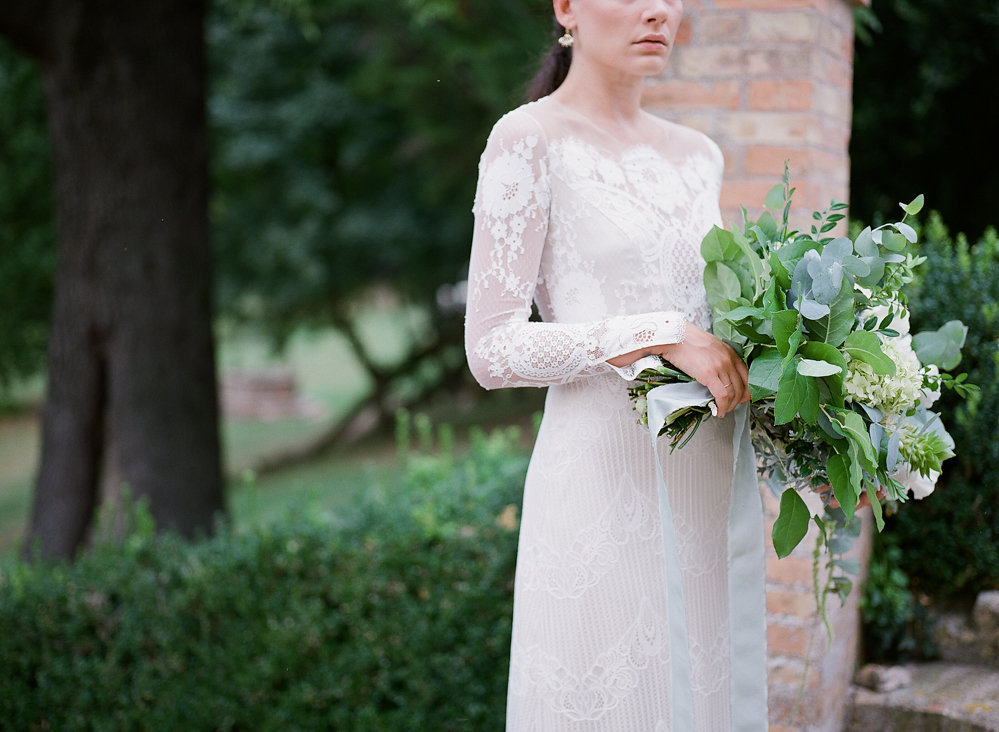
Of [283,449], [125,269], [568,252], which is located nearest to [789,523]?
[568,252]

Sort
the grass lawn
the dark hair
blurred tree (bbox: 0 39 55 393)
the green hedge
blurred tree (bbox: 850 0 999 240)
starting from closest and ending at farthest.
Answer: the dark hair, the green hedge, blurred tree (bbox: 850 0 999 240), blurred tree (bbox: 0 39 55 393), the grass lawn

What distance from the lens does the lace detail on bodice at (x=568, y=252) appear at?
185 cm

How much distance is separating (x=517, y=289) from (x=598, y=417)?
330 mm

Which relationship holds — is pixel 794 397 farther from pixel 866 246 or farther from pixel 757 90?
pixel 757 90

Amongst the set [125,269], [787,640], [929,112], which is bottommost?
[787,640]

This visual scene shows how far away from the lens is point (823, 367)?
→ 1.61 meters

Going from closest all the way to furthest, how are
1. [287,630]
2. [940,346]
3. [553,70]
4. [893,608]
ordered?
1. [940,346]
2. [553,70]
3. [893,608]
4. [287,630]

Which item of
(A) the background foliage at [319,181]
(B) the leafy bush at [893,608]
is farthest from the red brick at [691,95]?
(A) the background foliage at [319,181]

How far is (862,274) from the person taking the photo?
1721 millimetres

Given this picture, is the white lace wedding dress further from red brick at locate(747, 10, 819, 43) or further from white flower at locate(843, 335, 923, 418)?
red brick at locate(747, 10, 819, 43)

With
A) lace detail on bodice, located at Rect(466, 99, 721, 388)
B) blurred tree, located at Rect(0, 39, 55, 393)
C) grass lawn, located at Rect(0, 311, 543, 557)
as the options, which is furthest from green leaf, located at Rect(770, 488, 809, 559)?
blurred tree, located at Rect(0, 39, 55, 393)

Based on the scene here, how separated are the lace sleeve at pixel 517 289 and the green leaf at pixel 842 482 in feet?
1.34

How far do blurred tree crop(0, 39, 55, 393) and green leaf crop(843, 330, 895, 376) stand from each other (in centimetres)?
903

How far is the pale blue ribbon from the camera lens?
1790mm
